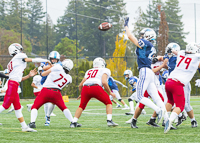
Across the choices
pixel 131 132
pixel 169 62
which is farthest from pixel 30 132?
pixel 169 62

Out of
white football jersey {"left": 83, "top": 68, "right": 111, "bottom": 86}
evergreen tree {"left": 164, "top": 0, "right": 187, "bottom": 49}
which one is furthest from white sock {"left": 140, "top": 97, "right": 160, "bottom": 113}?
evergreen tree {"left": 164, "top": 0, "right": 187, "bottom": 49}

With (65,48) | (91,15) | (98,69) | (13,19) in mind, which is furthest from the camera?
(65,48)

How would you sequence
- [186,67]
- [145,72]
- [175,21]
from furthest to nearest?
1. [175,21]
2. [145,72]
3. [186,67]

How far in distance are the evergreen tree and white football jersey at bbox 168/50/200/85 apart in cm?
4124

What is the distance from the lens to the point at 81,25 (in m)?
44.3

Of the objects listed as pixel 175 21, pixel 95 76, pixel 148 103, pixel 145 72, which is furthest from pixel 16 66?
pixel 175 21

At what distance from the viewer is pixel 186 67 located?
6.93 m

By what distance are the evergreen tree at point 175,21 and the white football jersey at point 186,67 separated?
4124 cm

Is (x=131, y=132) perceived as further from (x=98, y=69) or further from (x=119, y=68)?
(x=119, y=68)

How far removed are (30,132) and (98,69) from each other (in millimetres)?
2259

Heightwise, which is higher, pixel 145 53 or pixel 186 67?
pixel 145 53

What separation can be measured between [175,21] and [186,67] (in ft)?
143

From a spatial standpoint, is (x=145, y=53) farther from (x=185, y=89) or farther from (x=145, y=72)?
(x=185, y=89)

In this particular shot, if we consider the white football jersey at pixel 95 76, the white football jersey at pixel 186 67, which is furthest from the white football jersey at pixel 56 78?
the white football jersey at pixel 186 67
